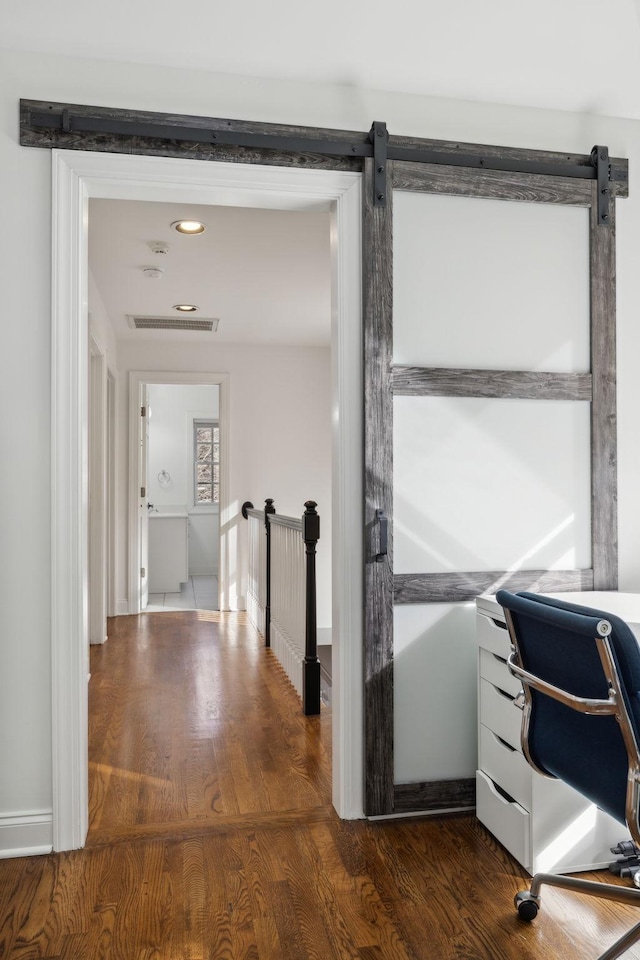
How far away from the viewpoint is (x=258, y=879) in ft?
6.96

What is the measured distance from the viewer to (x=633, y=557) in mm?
2719

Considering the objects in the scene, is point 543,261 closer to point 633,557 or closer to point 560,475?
point 560,475

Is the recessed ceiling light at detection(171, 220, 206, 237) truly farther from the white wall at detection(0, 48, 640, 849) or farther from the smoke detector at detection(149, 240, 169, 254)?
the white wall at detection(0, 48, 640, 849)

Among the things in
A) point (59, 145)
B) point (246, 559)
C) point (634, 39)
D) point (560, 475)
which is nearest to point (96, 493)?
point (246, 559)

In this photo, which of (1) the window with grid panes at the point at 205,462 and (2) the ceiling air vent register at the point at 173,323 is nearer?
(2) the ceiling air vent register at the point at 173,323

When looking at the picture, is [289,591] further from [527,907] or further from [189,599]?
[189,599]

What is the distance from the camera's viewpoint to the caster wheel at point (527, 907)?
189 cm

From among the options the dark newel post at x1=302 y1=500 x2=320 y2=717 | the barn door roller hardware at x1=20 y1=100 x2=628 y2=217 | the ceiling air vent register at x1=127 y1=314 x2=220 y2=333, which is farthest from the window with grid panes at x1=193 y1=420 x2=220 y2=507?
the barn door roller hardware at x1=20 y1=100 x2=628 y2=217

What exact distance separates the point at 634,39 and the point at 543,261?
28.4 inches

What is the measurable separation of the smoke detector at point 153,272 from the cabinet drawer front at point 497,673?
3155 millimetres

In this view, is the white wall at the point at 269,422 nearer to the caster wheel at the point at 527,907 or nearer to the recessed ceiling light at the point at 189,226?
the recessed ceiling light at the point at 189,226

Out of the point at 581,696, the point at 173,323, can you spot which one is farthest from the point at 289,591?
the point at 581,696

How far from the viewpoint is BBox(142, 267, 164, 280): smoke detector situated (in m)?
4.46

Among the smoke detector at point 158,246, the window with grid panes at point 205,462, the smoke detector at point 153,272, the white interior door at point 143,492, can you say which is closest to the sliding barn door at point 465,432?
the smoke detector at point 158,246
